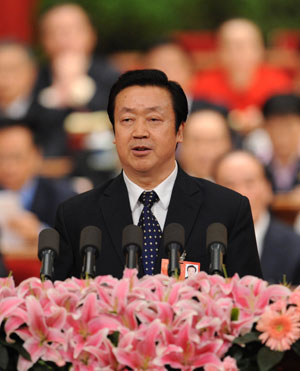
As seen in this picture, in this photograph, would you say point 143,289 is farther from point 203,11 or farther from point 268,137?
point 203,11

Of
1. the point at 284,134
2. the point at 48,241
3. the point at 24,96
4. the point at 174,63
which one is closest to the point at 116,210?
the point at 48,241

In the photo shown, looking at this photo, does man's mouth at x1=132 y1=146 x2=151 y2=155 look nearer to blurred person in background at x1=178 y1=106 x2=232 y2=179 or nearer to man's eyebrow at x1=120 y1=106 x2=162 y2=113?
man's eyebrow at x1=120 y1=106 x2=162 y2=113

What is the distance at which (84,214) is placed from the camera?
7.75ft

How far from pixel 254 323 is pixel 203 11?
22.4ft

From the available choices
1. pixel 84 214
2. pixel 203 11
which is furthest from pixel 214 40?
pixel 84 214

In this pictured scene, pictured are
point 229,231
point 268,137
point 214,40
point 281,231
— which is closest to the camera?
point 229,231

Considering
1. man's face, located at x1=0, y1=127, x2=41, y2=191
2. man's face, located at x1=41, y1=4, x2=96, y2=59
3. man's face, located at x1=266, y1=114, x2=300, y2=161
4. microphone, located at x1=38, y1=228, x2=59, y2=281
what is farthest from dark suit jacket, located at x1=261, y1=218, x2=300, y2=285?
man's face, located at x1=41, y1=4, x2=96, y2=59

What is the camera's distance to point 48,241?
208 centimetres

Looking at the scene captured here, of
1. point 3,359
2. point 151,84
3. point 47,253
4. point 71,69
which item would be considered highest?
point 71,69

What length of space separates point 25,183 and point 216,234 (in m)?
2.98

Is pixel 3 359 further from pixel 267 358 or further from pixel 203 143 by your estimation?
pixel 203 143

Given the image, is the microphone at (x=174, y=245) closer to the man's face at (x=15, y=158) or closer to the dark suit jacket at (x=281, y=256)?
the dark suit jacket at (x=281, y=256)

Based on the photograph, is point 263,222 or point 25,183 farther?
point 25,183

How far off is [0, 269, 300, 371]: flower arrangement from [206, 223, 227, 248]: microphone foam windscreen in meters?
0.09
